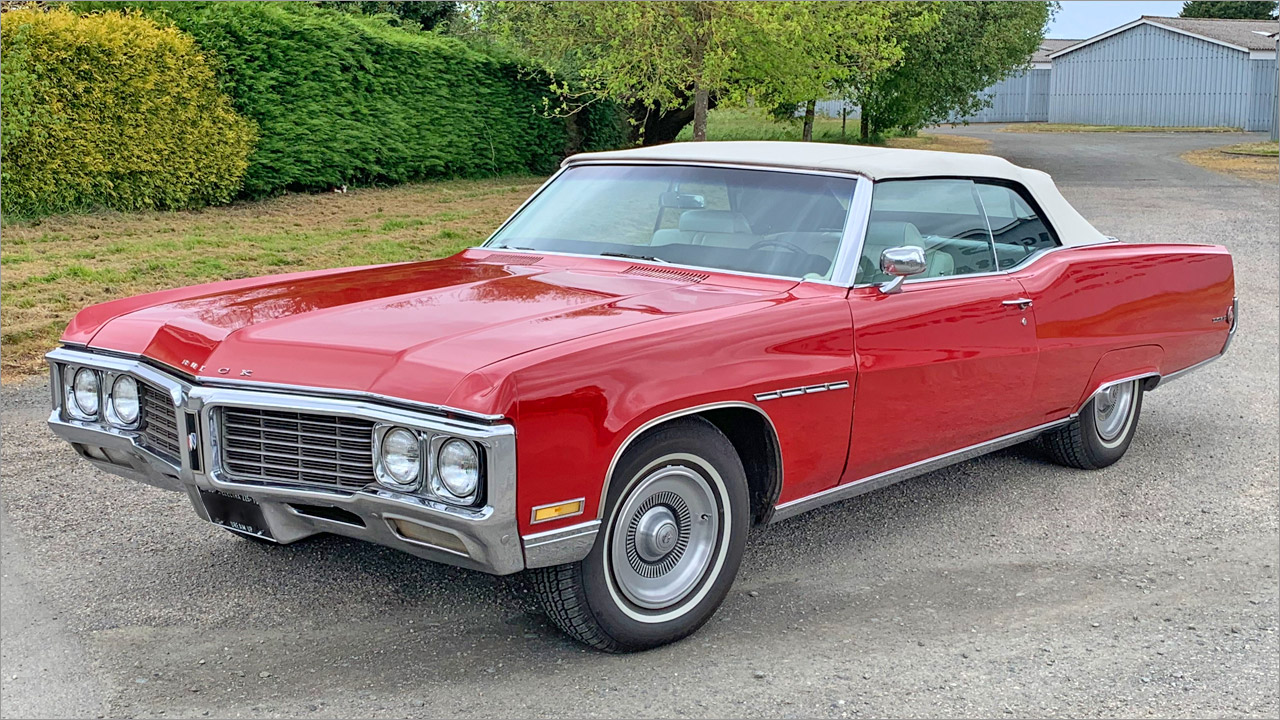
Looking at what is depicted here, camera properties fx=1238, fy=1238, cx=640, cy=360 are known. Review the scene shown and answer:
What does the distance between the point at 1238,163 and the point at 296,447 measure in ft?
95.0

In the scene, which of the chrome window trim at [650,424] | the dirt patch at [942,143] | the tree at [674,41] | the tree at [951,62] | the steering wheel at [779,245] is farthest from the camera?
the dirt patch at [942,143]

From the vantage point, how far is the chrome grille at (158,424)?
390 cm

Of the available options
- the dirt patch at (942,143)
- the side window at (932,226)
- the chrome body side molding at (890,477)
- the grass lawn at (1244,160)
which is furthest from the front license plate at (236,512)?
the dirt patch at (942,143)

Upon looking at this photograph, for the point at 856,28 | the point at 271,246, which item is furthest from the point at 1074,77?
the point at 271,246

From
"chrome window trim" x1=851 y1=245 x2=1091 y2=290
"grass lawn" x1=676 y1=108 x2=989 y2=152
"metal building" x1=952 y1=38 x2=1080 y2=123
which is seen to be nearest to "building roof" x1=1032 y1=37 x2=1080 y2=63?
"metal building" x1=952 y1=38 x2=1080 y2=123

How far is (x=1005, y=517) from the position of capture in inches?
213

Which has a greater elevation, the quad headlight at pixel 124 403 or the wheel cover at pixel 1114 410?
the quad headlight at pixel 124 403

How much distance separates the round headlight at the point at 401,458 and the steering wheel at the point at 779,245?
75.0 inches

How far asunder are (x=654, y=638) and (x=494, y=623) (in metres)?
0.57

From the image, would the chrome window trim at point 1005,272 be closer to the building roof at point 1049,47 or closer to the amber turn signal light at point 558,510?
the amber turn signal light at point 558,510

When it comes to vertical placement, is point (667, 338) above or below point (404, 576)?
above

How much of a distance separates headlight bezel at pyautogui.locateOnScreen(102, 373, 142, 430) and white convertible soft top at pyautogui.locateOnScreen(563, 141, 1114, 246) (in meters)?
2.07

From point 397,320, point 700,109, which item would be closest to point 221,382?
point 397,320

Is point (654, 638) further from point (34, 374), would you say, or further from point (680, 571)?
point (34, 374)
